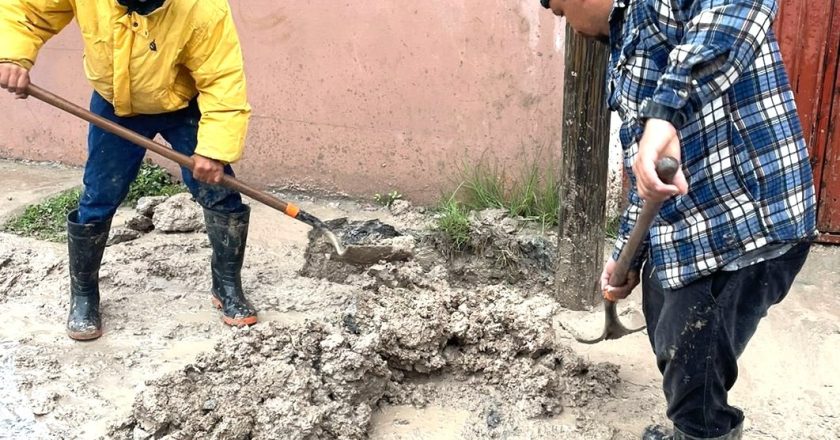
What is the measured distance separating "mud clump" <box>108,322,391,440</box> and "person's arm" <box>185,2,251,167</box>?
0.70 metres

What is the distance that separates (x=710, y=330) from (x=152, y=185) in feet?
12.7

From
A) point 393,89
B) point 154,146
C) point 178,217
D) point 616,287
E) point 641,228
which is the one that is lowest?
point 178,217

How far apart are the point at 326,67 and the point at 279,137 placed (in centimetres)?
55

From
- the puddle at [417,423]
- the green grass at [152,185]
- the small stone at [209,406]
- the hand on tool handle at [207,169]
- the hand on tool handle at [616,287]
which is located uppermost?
the hand on tool handle at [207,169]

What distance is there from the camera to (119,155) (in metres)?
3.17

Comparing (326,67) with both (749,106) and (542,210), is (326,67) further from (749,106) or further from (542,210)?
(749,106)

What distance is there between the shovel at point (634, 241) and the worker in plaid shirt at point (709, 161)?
26 mm

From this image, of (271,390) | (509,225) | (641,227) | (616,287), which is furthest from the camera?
(509,225)

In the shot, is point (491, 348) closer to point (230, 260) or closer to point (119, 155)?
point (230, 260)

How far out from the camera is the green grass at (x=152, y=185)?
4.91 m

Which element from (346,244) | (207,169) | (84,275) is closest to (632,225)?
(207,169)

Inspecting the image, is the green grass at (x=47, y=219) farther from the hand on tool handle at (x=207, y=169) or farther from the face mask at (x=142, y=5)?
the face mask at (x=142, y=5)

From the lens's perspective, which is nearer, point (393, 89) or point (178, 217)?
point (178, 217)

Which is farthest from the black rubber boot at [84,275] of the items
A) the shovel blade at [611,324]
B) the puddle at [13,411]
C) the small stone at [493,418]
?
the shovel blade at [611,324]
